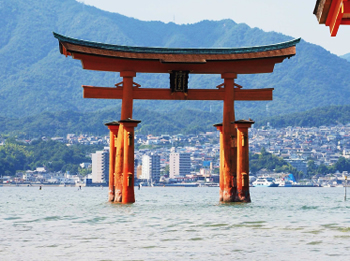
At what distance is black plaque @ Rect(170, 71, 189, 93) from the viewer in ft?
115

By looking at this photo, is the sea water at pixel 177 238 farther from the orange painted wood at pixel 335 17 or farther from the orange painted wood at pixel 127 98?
the orange painted wood at pixel 335 17

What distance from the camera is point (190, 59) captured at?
3412cm

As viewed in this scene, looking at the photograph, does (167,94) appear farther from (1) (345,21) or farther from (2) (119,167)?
(1) (345,21)

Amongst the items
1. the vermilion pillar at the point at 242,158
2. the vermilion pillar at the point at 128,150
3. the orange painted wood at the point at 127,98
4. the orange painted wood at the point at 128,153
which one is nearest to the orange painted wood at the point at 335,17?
the vermilion pillar at the point at 128,150

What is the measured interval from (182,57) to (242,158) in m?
5.98

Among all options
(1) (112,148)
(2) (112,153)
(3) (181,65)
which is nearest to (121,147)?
(1) (112,148)

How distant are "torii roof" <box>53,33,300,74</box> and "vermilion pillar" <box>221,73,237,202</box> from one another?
3.39 ft

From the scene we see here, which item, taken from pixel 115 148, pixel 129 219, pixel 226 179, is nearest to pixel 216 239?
pixel 129 219

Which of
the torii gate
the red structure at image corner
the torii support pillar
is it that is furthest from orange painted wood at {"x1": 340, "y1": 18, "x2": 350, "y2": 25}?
the torii support pillar

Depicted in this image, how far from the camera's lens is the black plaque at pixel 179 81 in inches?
1374

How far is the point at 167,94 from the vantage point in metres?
35.1

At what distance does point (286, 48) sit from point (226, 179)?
739cm

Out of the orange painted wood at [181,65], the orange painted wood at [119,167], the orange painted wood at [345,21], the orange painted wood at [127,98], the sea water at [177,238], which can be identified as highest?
the orange painted wood at [181,65]

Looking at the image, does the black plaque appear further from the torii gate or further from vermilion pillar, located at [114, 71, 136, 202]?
vermilion pillar, located at [114, 71, 136, 202]
